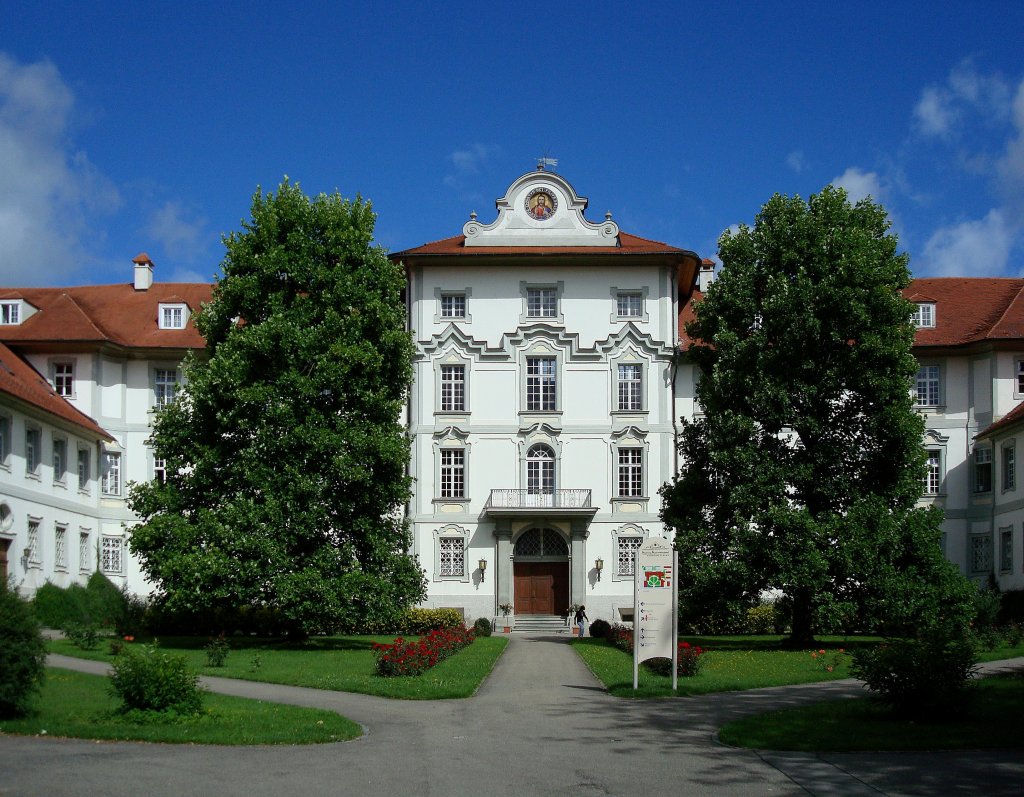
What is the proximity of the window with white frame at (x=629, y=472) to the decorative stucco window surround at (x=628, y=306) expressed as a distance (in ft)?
17.4

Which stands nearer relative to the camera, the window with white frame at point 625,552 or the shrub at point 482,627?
the shrub at point 482,627

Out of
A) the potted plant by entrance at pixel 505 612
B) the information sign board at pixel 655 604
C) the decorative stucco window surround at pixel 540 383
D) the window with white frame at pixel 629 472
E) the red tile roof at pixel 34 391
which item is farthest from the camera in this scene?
the decorative stucco window surround at pixel 540 383

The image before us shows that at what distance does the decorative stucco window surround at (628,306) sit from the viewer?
4984 centimetres

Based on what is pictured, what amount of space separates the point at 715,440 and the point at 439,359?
17.7 m

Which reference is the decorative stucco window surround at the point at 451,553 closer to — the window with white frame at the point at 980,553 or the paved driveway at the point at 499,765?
the window with white frame at the point at 980,553

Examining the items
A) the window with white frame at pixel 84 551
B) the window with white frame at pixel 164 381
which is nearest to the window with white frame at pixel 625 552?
the window with white frame at pixel 164 381

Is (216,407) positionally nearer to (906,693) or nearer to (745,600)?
(745,600)

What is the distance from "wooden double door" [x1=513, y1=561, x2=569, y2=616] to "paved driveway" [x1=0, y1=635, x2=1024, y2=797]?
101 feet

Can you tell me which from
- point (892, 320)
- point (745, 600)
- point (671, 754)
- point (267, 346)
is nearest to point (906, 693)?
point (671, 754)

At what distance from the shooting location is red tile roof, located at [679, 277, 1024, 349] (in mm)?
49531

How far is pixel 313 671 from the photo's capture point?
25156mm

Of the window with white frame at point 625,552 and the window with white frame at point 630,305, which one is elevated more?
the window with white frame at point 630,305

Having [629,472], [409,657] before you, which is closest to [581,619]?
[629,472]

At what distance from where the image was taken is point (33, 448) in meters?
42.2
